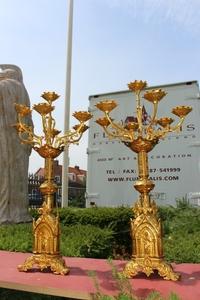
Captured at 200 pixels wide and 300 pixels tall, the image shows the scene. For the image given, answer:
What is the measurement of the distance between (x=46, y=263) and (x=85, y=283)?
2.06 feet

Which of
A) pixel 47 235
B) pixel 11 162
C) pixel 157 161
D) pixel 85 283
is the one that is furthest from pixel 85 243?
pixel 157 161

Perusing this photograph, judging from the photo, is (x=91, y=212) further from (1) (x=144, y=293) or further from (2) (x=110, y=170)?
(1) (x=144, y=293)

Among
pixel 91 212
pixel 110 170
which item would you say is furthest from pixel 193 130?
pixel 91 212

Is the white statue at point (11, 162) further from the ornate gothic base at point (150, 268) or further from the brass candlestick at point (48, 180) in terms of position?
the ornate gothic base at point (150, 268)

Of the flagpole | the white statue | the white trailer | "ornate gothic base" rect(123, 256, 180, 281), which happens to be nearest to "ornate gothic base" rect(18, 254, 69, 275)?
"ornate gothic base" rect(123, 256, 180, 281)

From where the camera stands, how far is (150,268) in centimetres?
338

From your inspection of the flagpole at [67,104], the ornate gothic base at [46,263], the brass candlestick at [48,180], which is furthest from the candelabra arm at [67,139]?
the flagpole at [67,104]

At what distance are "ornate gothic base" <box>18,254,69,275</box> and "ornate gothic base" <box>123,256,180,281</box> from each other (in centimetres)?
56

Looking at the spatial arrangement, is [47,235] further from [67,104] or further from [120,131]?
[67,104]

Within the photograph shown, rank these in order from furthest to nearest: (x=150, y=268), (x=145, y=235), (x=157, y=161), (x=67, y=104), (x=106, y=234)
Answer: (x=67, y=104)
(x=157, y=161)
(x=106, y=234)
(x=145, y=235)
(x=150, y=268)

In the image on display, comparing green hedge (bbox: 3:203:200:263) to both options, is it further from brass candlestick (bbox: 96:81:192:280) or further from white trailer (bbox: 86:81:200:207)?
brass candlestick (bbox: 96:81:192:280)

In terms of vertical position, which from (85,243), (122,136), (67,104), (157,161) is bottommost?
(85,243)

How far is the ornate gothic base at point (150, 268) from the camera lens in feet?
10.9

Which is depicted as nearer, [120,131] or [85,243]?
[120,131]
